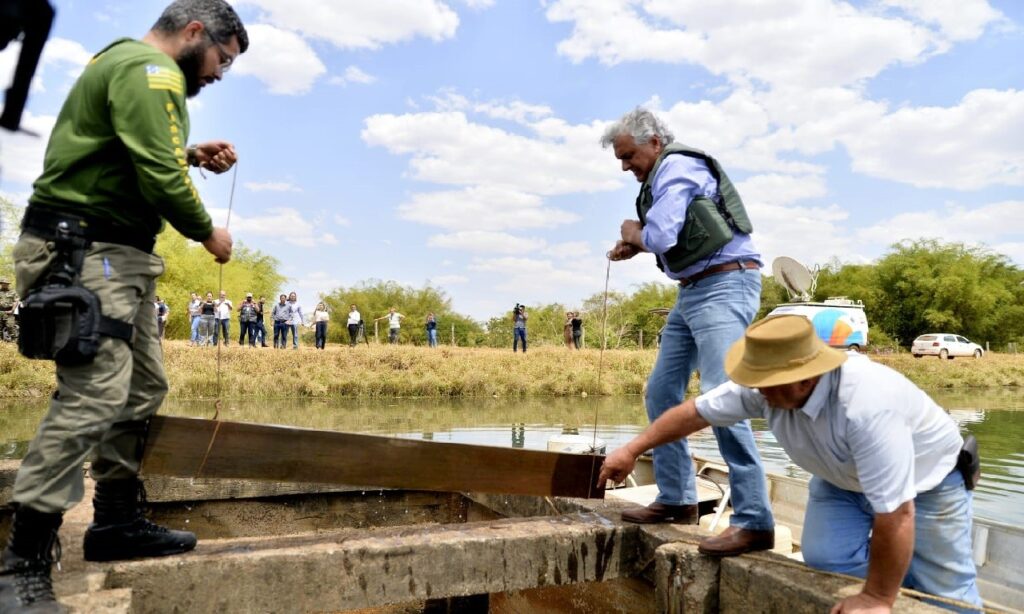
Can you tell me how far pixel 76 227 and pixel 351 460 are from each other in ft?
4.61

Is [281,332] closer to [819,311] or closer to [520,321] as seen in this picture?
[520,321]

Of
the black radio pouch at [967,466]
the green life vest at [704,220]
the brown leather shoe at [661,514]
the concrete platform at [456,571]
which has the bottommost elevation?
the concrete platform at [456,571]

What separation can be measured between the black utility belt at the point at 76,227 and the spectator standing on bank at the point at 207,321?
75.8ft

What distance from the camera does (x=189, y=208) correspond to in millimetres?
2418

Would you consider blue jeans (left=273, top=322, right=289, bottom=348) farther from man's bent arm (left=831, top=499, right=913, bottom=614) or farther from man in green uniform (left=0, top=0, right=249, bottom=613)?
man's bent arm (left=831, top=499, right=913, bottom=614)

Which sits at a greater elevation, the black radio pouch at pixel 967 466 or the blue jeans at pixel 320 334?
the blue jeans at pixel 320 334

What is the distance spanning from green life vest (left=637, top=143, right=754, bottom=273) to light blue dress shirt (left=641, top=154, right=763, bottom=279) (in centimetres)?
3

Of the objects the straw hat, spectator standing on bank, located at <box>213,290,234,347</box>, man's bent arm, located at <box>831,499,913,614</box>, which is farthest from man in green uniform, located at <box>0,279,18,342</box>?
man's bent arm, located at <box>831,499,913,614</box>

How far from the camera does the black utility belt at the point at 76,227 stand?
2295mm

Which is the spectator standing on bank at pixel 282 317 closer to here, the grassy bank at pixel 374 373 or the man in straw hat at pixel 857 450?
the grassy bank at pixel 374 373

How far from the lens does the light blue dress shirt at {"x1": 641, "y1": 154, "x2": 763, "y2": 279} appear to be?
3.12m

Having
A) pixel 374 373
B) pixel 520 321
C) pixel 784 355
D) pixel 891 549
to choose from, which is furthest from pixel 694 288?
pixel 520 321

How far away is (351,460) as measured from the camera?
3.13m

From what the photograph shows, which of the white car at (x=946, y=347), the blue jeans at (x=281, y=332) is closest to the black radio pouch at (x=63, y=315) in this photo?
the blue jeans at (x=281, y=332)
